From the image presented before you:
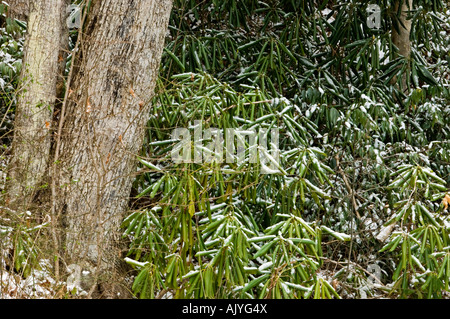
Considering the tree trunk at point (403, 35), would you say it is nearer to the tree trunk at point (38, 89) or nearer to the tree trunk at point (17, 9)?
the tree trunk at point (38, 89)

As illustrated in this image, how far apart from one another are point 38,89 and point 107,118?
0.58 meters

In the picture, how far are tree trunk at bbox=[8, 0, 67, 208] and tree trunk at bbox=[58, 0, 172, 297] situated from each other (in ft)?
0.67

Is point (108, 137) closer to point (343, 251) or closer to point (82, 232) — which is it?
point (82, 232)

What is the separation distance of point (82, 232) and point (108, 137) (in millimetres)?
626

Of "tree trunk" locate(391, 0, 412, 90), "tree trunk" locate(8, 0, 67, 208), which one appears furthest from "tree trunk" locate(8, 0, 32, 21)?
"tree trunk" locate(391, 0, 412, 90)

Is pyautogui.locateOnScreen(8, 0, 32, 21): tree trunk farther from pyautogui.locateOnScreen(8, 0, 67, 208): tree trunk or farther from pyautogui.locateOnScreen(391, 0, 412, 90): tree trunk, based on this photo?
pyautogui.locateOnScreen(391, 0, 412, 90): tree trunk

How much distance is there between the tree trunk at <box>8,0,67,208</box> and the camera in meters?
3.50

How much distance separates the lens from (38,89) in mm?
3613

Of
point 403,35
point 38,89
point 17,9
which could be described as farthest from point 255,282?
point 17,9

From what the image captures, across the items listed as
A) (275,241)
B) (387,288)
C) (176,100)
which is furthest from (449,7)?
(275,241)

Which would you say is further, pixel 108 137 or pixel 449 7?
pixel 449 7

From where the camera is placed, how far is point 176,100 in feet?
12.7

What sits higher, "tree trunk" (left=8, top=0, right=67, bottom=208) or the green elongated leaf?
"tree trunk" (left=8, top=0, right=67, bottom=208)

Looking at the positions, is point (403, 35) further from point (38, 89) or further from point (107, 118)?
point (38, 89)
